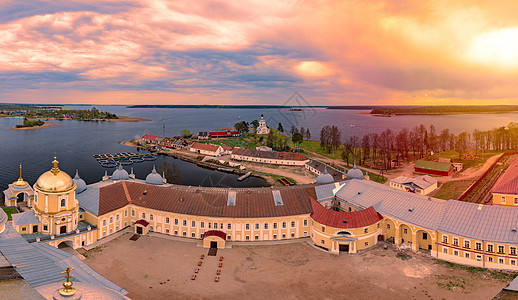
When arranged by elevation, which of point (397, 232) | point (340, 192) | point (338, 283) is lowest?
point (338, 283)

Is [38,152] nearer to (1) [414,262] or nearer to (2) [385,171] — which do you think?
(2) [385,171]

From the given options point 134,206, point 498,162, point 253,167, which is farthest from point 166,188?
point 498,162

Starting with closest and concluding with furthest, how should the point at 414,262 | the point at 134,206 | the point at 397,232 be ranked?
1. the point at 414,262
2. the point at 397,232
3. the point at 134,206

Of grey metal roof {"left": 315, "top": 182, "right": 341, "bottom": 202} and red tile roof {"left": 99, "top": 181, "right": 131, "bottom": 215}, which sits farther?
grey metal roof {"left": 315, "top": 182, "right": 341, "bottom": 202}

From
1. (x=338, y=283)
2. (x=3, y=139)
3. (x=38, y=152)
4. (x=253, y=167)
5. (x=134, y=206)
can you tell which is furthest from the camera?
(x=3, y=139)

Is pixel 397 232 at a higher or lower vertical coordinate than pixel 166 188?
lower

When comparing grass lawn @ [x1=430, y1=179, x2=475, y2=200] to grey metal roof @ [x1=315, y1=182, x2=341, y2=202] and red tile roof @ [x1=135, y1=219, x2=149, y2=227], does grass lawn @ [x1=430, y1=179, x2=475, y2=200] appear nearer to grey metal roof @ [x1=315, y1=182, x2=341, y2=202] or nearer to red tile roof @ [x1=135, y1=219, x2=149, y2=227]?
grey metal roof @ [x1=315, y1=182, x2=341, y2=202]

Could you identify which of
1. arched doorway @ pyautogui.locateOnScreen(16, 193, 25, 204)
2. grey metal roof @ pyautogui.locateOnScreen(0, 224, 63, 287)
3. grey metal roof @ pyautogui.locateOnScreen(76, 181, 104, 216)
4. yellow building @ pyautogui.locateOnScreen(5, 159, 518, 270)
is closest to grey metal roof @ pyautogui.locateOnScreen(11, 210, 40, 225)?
yellow building @ pyautogui.locateOnScreen(5, 159, 518, 270)
